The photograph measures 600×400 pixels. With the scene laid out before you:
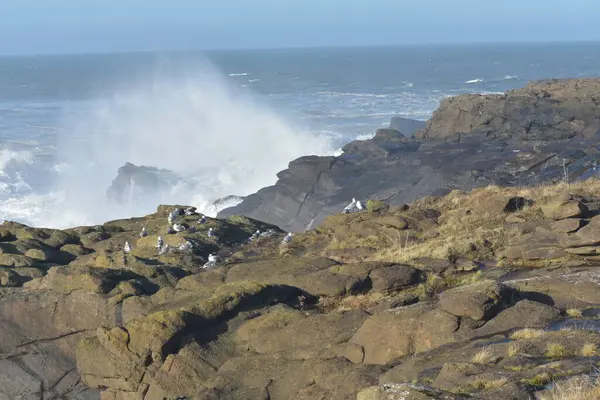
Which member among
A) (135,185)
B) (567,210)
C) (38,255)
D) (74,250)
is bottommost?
(135,185)

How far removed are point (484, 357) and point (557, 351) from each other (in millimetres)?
820

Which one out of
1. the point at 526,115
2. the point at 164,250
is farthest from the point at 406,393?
the point at 526,115

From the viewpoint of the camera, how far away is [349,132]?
6700cm

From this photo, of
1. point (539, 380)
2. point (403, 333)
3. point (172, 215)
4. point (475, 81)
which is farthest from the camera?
point (475, 81)

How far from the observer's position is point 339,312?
A: 1237 cm

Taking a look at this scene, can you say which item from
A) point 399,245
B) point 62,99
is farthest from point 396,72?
point 399,245

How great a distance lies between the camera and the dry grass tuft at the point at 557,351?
346 inches

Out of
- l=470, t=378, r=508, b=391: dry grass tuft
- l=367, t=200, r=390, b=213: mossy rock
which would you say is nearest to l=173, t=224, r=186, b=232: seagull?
l=367, t=200, r=390, b=213: mossy rock

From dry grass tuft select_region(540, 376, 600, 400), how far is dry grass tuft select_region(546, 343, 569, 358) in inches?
50.7

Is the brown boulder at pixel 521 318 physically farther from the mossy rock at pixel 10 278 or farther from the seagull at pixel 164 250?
the mossy rock at pixel 10 278

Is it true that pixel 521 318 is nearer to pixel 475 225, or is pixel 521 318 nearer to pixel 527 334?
pixel 527 334

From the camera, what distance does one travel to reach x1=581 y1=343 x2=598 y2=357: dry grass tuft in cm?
857

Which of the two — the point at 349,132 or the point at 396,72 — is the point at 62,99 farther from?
the point at 396,72

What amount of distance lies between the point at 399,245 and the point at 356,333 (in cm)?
564
